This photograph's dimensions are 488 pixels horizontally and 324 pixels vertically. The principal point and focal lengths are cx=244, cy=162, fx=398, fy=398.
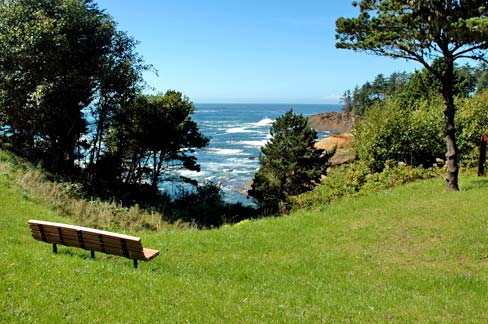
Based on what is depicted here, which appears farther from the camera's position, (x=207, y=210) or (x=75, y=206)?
→ (x=207, y=210)

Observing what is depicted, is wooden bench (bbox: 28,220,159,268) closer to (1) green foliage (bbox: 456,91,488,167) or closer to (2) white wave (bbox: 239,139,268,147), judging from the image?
(1) green foliage (bbox: 456,91,488,167)

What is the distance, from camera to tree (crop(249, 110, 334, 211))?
90.9 ft

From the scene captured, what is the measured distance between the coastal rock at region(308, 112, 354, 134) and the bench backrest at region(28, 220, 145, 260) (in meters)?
99.2

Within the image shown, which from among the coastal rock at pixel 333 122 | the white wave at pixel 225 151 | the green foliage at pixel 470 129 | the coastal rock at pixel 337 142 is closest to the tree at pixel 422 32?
the green foliage at pixel 470 129

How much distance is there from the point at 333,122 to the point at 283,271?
342ft

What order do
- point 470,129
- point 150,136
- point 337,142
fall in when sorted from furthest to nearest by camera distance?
point 337,142 < point 150,136 < point 470,129

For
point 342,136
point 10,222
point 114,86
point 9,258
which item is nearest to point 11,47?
point 114,86

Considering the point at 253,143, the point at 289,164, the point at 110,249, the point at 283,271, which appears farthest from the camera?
the point at 253,143

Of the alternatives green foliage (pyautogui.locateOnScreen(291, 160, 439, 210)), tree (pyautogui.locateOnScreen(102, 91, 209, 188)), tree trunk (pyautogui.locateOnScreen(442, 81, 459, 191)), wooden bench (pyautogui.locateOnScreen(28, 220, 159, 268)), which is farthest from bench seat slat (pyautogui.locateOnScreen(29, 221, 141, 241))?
tree (pyautogui.locateOnScreen(102, 91, 209, 188))

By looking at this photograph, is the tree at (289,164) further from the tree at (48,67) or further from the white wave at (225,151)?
the white wave at (225,151)

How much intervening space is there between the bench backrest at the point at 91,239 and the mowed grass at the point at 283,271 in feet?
0.90

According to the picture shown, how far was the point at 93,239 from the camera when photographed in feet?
24.0

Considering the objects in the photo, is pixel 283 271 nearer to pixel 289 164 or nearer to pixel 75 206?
pixel 75 206

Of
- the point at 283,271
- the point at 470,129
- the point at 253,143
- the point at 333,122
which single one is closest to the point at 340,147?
the point at 470,129
